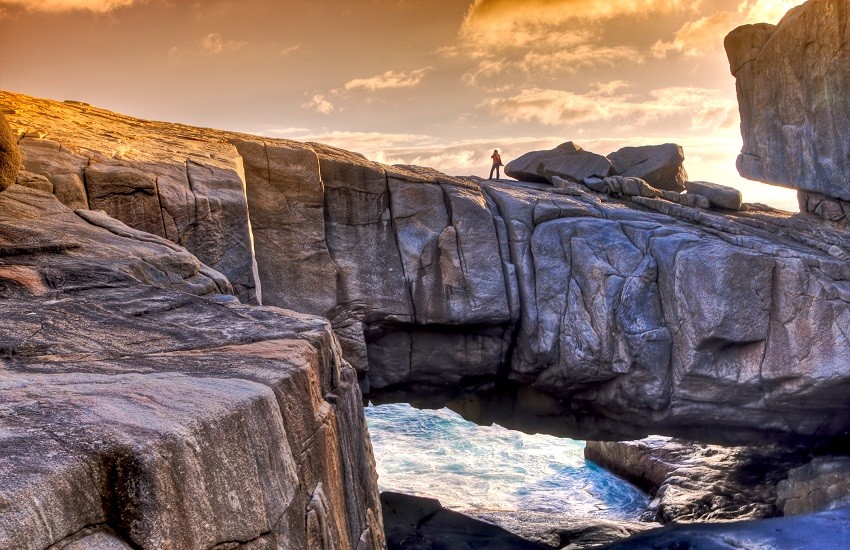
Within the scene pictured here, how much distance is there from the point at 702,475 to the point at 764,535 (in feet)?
29.5

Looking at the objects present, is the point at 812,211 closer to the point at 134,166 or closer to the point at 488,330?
the point at 488,330

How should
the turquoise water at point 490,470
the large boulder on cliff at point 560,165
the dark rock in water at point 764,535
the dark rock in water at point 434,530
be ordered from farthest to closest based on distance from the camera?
the turquoise water at point 490,470, the large boulder on cliff at point 560,165, the dark rock in water at point 434,530, the dark rock in water at point 764,535

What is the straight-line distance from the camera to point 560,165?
80.8 ft

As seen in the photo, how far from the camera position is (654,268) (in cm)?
1878

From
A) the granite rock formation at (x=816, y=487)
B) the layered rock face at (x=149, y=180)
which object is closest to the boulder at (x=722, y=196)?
the granite rock formation at (x=816, y=487)

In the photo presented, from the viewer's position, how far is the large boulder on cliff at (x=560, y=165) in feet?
80.0

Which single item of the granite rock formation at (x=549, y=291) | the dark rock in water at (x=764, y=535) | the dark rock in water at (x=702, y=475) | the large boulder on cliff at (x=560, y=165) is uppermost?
the large boulder on cliff at (x=560, y=165)

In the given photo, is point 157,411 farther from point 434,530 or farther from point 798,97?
point 798,97

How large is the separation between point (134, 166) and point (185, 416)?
10.5 meters

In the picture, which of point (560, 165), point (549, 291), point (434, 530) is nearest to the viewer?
point (549, 291)

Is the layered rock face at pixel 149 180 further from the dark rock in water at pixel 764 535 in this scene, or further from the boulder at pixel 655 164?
the boulder at pixel 655 164

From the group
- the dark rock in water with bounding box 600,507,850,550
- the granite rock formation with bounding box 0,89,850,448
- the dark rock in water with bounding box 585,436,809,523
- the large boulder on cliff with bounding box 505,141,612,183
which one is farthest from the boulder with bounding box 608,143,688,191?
the dark rock in water with bounding box 600,507,850,550

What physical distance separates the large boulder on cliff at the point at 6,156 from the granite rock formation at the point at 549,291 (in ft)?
22.6

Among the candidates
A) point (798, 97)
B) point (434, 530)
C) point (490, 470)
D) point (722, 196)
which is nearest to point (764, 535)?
point (434, 530)
